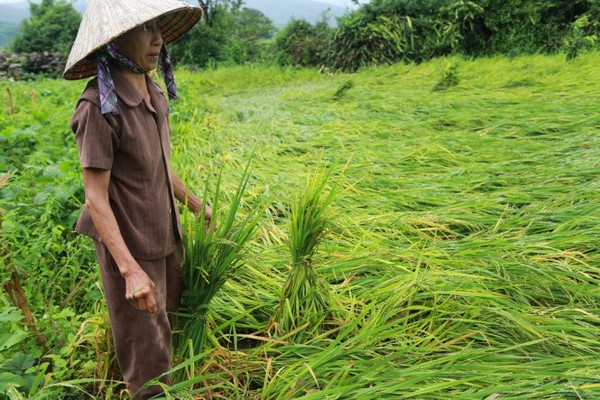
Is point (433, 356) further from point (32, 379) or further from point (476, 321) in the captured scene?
point (32, 379)

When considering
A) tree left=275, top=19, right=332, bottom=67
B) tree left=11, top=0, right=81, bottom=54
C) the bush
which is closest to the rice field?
the bush

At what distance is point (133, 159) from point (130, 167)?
0.02m

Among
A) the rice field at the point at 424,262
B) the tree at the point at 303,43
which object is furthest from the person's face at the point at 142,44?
the tree at the point at 303,43

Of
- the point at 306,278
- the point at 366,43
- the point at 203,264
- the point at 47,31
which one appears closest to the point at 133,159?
the point at 203,264

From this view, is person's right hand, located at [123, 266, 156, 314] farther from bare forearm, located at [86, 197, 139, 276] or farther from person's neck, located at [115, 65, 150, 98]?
person's neck, located at [115, 65, 150, 98]

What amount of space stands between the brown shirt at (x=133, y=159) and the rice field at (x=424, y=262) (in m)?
0.25

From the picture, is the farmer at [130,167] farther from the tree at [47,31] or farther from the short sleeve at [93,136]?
the tree at [47,31]

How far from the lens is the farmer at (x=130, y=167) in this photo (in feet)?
3.47

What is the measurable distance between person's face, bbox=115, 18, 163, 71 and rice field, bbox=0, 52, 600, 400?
44 centimetres

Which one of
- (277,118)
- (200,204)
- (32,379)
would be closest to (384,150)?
(277,118)

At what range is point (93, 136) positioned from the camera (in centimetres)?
105

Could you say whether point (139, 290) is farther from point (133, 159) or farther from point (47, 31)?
point (47, 31)

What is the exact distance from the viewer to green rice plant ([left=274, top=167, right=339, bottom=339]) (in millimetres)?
1446

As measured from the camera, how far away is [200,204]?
1.51 meters
